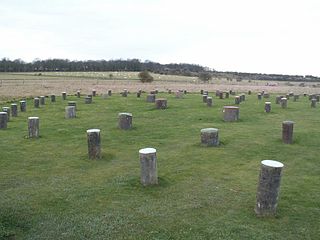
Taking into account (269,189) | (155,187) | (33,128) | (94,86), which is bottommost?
(94,86)

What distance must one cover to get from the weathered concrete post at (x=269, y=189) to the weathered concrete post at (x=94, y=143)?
5535 mm

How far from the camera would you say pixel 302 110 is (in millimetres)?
25766

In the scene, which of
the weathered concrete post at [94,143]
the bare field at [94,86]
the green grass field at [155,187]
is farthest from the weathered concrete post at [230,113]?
the bare field at [94,86]

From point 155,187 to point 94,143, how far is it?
10.6 ft

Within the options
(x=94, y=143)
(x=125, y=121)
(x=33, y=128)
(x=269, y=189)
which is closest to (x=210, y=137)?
(x=94, y=143)

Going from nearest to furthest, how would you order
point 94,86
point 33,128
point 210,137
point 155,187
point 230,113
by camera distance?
point 155,187 < point 210,137 < point 33,128 < point 230,113 < point 94,86

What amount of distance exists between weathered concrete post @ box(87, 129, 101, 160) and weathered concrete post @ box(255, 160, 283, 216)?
553 cm

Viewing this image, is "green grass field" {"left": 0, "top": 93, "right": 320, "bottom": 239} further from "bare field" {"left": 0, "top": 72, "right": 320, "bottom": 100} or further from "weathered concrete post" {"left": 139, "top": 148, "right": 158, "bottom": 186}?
"bare field" {"left": 0, "top": 72, "right": 320, "bottom": 100}

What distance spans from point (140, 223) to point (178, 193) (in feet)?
5.69

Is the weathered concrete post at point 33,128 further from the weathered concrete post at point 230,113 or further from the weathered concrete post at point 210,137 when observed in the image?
the weathered concrete post at point 230,113

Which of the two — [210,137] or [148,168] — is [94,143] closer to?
[148,168]

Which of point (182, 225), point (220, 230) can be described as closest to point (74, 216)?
point (182, 225)

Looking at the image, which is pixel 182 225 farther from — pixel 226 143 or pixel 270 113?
pixel 270 113

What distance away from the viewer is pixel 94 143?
11711 millimetres
